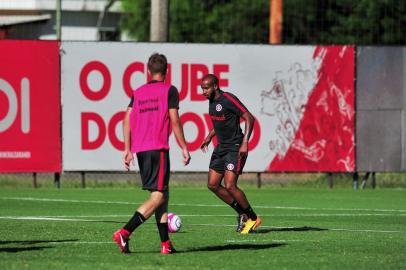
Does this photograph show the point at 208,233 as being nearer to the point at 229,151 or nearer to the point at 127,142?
the point at 229,151

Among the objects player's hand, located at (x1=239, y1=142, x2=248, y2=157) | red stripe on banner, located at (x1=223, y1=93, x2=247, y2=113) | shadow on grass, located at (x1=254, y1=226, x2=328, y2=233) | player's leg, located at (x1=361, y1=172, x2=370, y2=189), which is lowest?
player's leg, located at (x1=361, y1=172, x2=370, y2=189)

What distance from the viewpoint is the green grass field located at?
38.2 feet

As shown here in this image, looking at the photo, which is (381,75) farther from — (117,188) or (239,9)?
(239,9)

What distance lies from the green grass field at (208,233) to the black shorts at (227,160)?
81 centimetres

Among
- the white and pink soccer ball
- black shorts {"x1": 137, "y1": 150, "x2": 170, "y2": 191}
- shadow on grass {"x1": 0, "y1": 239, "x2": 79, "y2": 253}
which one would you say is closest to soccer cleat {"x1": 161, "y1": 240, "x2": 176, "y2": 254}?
black shorts {"x1": 137, "y1": 150, "x2": 170, "y2": 191}

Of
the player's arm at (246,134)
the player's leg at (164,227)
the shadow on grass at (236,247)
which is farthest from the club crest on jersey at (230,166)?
the player's leg at (164,227)

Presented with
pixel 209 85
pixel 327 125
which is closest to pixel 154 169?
pixel 209 85

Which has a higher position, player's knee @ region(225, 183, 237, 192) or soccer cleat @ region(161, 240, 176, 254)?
player's knee @ region(225, 183, 237, 192)

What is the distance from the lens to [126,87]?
85.5 feet

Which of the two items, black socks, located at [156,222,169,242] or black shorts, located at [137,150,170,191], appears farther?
black socks, located at [156,222,169,242]

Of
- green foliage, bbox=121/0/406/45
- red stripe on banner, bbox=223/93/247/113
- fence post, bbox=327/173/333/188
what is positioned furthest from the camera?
green foliage, bbox=121/0/406/45

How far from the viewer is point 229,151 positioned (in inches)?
617

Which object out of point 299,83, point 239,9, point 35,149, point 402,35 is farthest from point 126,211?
point 239,9

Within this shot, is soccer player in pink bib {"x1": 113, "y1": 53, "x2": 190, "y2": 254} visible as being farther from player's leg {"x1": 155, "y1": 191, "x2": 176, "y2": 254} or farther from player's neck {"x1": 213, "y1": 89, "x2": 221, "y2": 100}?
player's neck {"x1": 213, "y1": 89, "x2": 221, "y2": 100}
